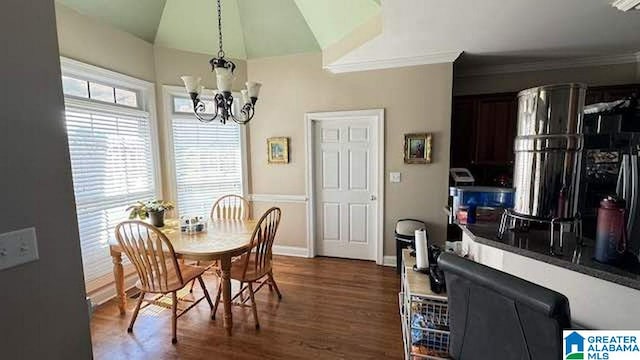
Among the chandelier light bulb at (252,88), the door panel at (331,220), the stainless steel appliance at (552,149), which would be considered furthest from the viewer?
the door panel at (331,220)

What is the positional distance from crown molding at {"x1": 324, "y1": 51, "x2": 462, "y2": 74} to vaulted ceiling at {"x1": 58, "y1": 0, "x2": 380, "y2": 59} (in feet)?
1.03

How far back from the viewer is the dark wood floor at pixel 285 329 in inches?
85.3

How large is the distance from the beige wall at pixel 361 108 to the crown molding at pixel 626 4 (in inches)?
53.4

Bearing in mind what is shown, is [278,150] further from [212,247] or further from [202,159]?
[212,247]

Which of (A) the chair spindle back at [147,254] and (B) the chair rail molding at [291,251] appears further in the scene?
(B) the chair rail molding at [291,251]

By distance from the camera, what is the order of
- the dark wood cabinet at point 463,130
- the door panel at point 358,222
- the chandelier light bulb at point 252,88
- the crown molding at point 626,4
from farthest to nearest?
the door panel at point 358,222 < the dark wood cabinet at point 463,130 < the chandelier light bulb at point 252,88 < the crown molding at point 626,4

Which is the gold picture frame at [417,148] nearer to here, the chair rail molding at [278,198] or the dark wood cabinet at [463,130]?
the dark wood cabinet at [463,130]

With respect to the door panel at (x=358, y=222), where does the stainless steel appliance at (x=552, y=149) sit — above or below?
above

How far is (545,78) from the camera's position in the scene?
12.3 feet

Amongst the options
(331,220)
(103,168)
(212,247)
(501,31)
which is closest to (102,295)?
(103,168)

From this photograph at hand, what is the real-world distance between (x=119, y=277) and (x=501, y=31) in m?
4.17

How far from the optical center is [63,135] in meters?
1.13

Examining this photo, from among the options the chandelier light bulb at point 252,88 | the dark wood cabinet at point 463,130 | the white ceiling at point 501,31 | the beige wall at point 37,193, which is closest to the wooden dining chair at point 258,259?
the chandelier light bulb at point 252,88

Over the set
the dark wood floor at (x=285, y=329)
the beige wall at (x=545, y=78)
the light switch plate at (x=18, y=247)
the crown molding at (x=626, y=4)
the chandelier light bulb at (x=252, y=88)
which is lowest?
the dark wood floor at (x=285, y=329)
